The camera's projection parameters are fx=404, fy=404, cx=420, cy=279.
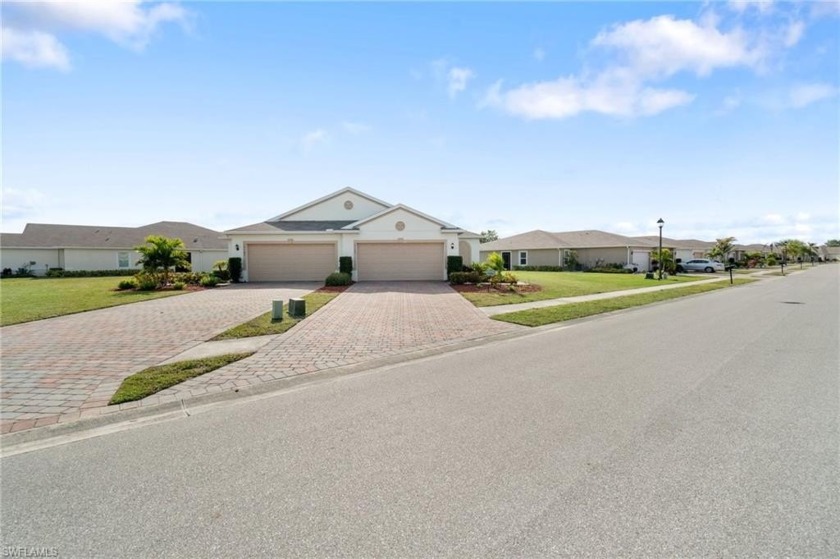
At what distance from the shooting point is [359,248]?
2467 cm

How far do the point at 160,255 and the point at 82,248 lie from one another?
20167 mm

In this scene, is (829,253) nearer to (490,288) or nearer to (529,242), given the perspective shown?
(529,242)

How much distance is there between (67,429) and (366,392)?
137 inches

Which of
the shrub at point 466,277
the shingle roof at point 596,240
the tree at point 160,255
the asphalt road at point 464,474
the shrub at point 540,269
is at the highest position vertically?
the shingle roof at point 596,240

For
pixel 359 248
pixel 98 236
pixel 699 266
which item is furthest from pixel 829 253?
pixel 98 236

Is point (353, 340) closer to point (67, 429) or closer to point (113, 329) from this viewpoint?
point (67, 429)

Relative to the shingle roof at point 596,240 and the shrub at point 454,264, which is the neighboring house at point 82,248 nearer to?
the shrub at point 454,264

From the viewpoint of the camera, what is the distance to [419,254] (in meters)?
24.7

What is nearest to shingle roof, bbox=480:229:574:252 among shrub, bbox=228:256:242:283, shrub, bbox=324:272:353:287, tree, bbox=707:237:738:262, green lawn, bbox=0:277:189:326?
tree, bbox=707:237:738:262

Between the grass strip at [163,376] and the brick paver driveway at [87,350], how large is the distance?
18 centimetres

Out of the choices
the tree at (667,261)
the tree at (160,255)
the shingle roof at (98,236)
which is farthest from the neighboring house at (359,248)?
the tree at (667,261)

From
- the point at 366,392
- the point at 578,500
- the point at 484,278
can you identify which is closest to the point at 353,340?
the point at 366,392

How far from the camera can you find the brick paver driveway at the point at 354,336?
650 centimetres

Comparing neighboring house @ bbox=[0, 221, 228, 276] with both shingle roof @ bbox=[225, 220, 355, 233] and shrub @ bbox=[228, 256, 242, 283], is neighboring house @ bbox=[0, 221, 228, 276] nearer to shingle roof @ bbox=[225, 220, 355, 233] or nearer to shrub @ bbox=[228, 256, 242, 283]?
shingle roof @ bbox=[225, 220, 355, 233]
